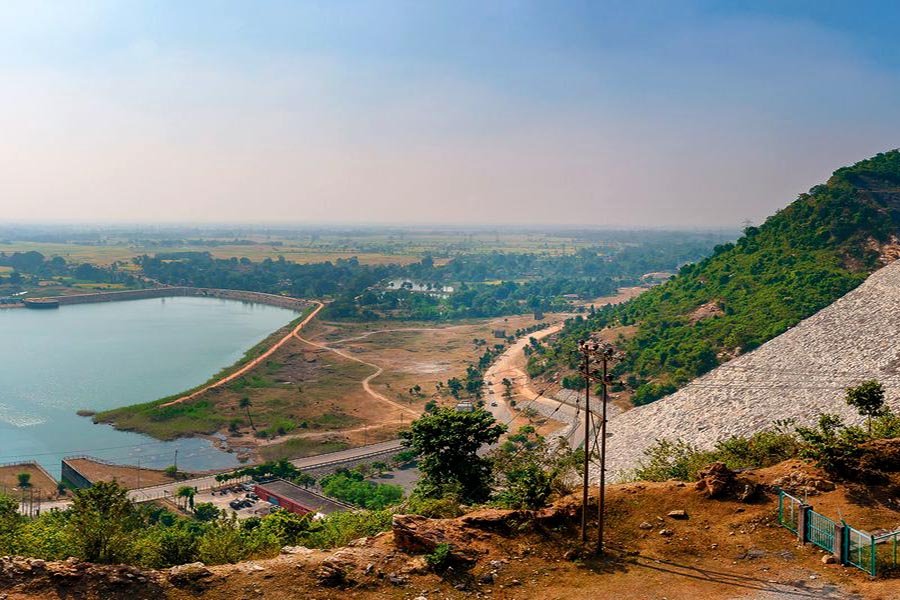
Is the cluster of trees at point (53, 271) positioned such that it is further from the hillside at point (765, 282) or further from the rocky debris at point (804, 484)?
the rocky debris at point (804, 484)

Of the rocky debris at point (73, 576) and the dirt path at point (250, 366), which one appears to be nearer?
the rocky debris at point (73, 576)

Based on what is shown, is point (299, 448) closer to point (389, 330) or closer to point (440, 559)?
point (440, 559)

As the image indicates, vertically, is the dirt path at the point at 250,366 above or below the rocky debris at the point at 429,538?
below

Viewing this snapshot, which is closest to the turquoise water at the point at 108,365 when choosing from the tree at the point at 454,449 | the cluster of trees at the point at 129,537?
the tree at the point at 454,449

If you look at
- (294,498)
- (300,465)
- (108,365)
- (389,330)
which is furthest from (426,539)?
(389,330)

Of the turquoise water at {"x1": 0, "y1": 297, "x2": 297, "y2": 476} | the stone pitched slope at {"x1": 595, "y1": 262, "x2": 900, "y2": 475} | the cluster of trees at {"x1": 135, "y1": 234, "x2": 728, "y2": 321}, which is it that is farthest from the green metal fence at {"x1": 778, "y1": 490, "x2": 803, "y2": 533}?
the cluster of trees at {"x1": 135, "y1": 234, "x2": 728, "y2": 321}

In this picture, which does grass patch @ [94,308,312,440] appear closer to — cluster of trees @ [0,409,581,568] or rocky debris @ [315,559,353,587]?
cluster of trees @ [0,409,581,568]
